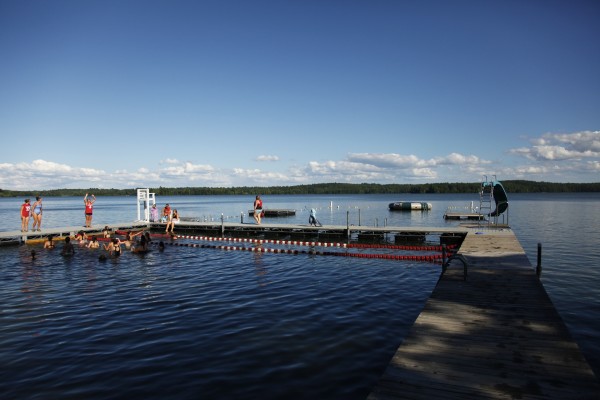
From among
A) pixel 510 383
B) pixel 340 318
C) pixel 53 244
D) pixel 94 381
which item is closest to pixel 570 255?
pixel 340 318

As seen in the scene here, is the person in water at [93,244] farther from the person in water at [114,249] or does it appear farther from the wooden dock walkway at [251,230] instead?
the wooden dock walkway at [251,230]

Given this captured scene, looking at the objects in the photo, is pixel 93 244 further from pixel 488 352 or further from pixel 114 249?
pixel 488 352

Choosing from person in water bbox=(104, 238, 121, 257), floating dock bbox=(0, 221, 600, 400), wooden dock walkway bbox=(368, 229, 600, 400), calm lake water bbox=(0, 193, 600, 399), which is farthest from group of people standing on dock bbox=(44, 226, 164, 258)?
wooden dock walkway bbox=(368, 229, 600, 400)

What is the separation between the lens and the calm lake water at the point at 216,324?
7762mm

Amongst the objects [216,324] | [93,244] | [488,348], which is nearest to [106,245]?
[93,244]

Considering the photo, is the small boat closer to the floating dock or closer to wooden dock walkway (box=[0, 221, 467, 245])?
wooden dock walkway (box=[0, 221, 467, 245])

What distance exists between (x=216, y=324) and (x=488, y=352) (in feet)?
23.8

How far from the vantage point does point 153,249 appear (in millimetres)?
26297

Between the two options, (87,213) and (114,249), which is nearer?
(114,249)

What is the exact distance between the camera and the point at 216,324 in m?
11.1

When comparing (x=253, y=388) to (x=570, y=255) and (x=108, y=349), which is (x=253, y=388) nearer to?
(x=108, y=349)

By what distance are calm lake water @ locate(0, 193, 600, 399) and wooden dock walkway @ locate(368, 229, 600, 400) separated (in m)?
1.54

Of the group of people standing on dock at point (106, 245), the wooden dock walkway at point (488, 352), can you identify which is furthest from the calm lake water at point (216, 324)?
the wooden dock walkway at point (488, 352)

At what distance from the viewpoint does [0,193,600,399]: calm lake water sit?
7.76m
